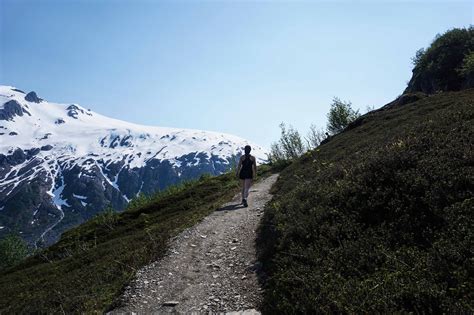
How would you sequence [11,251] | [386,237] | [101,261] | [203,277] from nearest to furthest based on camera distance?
[386,237]
[203,277]
[101,261]
[11,251]

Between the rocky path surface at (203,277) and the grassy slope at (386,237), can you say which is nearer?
the grassy slope at (386,237)

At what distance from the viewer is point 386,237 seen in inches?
351

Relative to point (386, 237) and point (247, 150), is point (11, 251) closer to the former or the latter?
point (247, 150)

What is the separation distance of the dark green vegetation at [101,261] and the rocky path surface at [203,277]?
0.78 metres

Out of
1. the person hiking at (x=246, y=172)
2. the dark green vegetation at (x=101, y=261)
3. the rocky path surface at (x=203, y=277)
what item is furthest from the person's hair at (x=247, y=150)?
the rocky path surface at (x=203, y=277)

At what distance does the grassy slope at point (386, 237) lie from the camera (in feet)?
21.7

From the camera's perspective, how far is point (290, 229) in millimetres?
11453

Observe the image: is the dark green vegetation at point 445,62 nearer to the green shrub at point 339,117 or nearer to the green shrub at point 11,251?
the green shrub at point 339,117

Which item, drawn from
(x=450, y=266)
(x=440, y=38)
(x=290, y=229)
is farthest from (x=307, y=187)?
(x=440, y=38)

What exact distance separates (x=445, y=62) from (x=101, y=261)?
49799 mm

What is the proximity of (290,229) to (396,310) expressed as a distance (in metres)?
5.38

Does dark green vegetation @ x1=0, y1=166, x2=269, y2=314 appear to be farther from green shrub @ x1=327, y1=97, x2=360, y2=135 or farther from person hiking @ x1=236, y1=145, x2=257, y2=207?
green shrub @ x1=327, y1=97, x2=360, y2=135

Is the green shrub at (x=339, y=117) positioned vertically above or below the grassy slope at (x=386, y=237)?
above

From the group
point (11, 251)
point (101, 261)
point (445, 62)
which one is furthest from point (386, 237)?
point (11, 251)
